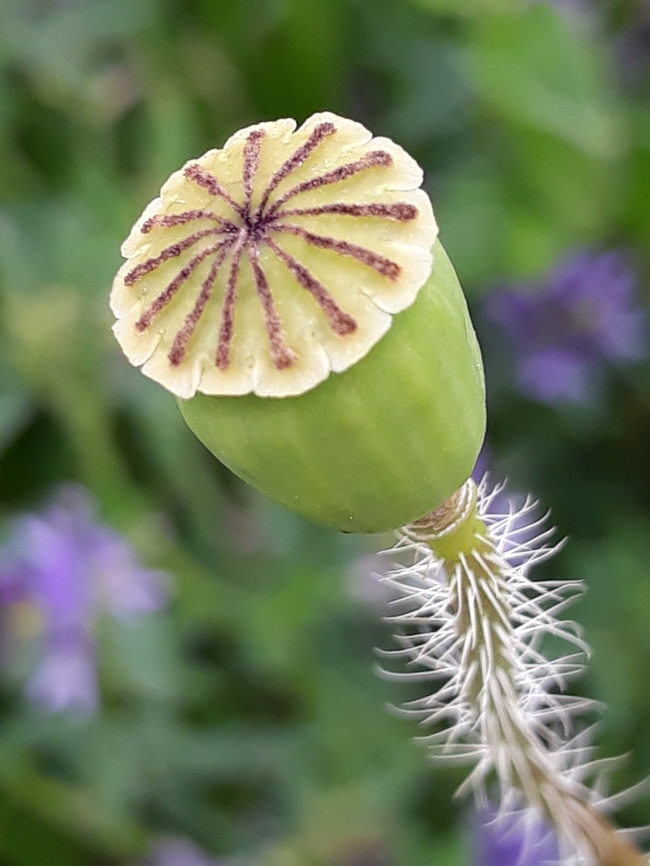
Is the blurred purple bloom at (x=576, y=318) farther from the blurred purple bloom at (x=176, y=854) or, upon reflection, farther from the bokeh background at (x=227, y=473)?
the blurred purple bloom at (x=176, y=854)

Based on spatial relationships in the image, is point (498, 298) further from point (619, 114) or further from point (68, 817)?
point (68, 817)

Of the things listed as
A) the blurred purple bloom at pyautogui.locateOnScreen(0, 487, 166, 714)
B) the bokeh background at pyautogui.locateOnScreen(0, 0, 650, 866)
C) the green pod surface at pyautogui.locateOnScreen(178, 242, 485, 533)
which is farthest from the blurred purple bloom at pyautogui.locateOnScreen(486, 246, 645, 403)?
the green pod surface at pyautogui.locateOnScreen(178, 242, 485, 533)

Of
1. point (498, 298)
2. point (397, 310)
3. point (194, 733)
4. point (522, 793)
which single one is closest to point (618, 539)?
point (498, 298)

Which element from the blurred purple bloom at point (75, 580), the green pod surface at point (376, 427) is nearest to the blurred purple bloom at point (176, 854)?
the blurred purple bloom at point (75, 580)

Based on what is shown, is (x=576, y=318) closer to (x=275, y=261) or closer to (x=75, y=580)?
(x=75, y=580)

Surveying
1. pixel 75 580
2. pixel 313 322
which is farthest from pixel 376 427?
pixel 75 580

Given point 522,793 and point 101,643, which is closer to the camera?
point 522,793
